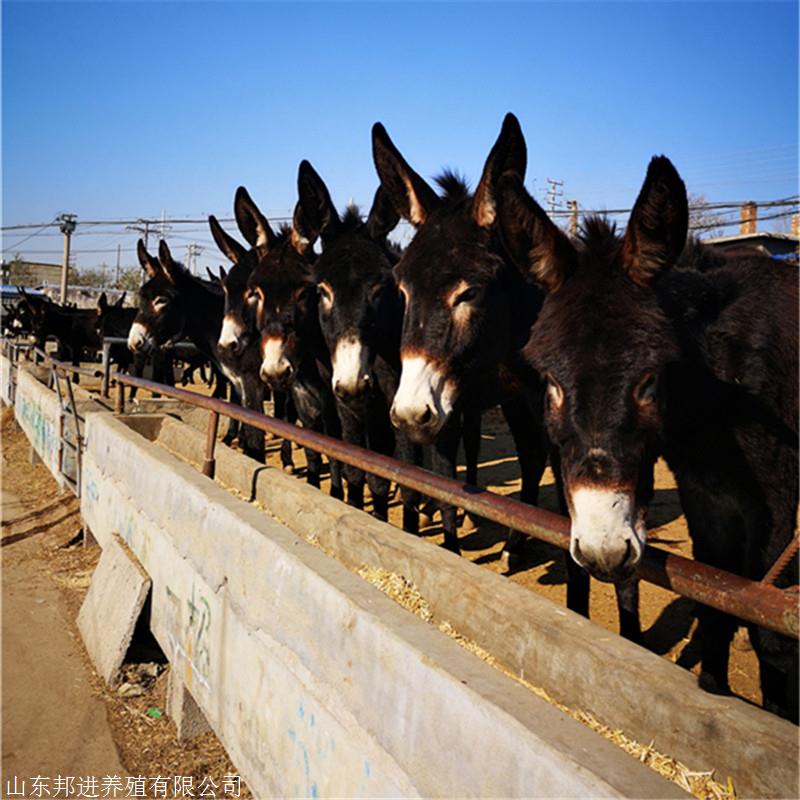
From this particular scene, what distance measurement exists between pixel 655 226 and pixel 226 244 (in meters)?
6.49

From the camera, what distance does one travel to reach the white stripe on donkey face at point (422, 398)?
303 cm

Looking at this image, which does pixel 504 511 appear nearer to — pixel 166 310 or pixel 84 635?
pixel 84 635

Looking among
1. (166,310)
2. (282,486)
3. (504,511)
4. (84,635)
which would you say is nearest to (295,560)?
(504,511)

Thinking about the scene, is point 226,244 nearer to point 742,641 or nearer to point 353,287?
point 353,287

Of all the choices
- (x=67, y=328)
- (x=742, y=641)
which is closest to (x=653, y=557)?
(x=742, y=641)

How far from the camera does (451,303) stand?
3.38 m

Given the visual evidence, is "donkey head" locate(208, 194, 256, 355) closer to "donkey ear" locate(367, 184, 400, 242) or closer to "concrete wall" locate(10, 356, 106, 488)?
"concrete wall" locate(10, 356, 106, 488)

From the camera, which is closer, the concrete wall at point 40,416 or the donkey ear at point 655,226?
the donkey ear at point 655,226

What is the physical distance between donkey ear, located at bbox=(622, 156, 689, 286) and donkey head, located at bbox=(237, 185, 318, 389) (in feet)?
11.0

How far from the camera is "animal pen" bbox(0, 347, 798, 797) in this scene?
1.66m

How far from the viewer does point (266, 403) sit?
1064 cm

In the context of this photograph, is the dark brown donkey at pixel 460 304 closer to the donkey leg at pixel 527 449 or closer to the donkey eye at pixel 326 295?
the donkey eye at pixel 326 295

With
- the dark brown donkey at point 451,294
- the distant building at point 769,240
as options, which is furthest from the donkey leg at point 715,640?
the distant building at point 769,240

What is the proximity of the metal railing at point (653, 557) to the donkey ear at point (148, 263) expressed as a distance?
708 cm
